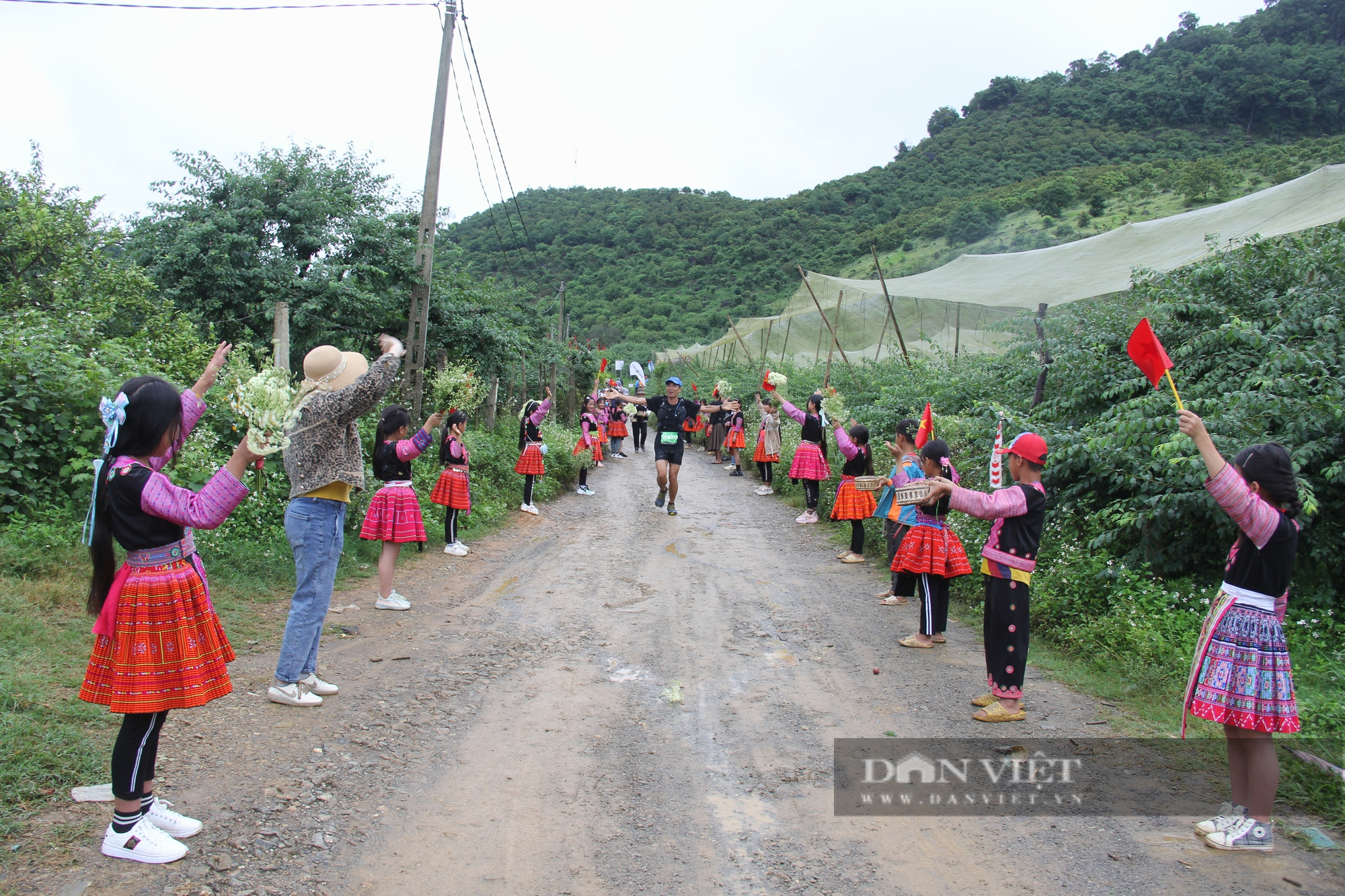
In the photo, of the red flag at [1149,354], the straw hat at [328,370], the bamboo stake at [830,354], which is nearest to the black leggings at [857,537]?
the bamboo stake at [830,354]

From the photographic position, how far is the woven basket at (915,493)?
4445mm

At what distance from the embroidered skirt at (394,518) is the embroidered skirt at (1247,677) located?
5.59 metres

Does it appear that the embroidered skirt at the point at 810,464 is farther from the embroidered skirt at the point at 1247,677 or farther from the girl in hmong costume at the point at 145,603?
the girl in hmong costume at the point at 145,603

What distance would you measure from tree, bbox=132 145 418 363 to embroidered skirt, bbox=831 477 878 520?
8996mm

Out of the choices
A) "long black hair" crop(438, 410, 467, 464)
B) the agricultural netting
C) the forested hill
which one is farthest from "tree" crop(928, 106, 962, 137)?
"long black hair" crop(438, 410, 467, 464)

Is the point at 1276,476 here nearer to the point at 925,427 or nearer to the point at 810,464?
the point at 925,427

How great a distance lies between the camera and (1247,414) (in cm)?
527

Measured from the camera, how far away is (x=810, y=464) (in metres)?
11.5

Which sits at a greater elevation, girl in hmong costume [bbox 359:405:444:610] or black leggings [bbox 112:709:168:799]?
girl in hmong costume [bbox 359:405:444:610]

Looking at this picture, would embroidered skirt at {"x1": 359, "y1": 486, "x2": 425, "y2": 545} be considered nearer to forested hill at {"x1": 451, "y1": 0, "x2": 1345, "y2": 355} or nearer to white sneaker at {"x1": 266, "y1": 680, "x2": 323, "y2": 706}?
white sneaker at {"x1": 266, "y1": 680, "x2": 323, "y2": 706}

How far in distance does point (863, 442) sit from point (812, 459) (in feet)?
10.5

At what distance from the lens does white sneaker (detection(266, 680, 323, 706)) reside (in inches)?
169

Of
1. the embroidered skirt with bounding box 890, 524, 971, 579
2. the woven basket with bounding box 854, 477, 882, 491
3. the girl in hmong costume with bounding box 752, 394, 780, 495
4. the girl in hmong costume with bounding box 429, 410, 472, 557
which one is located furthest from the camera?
the girl in hmong costume with bounding box 752, 394, 780, 495

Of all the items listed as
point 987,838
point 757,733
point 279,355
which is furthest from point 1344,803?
point 279,355
